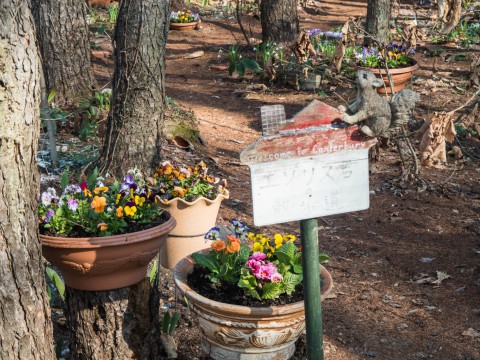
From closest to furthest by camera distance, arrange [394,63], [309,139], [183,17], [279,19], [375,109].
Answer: [309,139], [375,109], [394,63], [279,19], [183,17]

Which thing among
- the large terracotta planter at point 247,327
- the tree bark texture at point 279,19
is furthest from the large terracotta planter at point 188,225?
the tree bark texture at point 279,19

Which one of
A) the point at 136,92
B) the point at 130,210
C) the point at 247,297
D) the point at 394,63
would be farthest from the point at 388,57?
the point at 130,210

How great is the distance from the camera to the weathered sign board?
7.91ft

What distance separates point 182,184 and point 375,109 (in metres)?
2.32

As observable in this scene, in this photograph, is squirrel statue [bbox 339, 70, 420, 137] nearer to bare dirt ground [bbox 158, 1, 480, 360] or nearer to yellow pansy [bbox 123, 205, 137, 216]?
yellow pansy [bbox 123, 205, 137, 216]

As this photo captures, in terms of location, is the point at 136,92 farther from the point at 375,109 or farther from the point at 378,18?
the point at 378,18

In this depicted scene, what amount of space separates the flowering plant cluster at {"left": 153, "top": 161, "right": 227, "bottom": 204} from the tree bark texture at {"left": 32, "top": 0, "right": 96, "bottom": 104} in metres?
2.91

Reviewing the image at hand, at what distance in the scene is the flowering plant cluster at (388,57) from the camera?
859cm

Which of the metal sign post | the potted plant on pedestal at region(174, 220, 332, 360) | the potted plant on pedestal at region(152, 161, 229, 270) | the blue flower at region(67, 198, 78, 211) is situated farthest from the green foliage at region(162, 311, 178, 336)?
the metal sign post

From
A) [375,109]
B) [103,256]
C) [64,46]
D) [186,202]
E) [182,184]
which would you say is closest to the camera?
[375,109]

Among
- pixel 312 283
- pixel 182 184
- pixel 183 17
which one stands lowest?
pixel 182 184

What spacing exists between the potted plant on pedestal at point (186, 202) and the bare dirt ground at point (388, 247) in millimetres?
225

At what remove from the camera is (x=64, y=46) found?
7.18m

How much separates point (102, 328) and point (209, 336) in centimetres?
50
